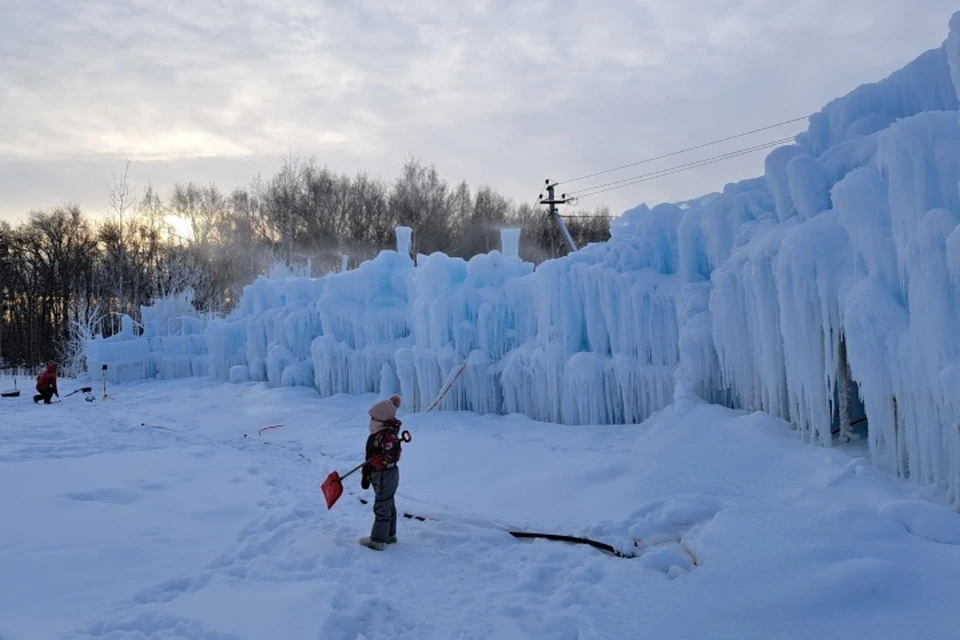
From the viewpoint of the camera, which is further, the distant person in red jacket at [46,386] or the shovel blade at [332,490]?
the distant person in red jacket at [46,386]

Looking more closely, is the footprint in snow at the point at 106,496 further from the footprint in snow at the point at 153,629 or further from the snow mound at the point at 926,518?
the snow mound at the point at 926,518

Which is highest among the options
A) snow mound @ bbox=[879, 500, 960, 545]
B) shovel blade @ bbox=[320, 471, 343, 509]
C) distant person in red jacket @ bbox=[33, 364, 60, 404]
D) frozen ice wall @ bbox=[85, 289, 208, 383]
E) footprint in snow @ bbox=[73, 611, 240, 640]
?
frozen ice wall @ bbox=[85, 289, 208, 383]

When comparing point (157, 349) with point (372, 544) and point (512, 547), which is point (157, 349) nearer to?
point (372, 544)

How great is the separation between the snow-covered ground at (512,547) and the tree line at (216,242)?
25999 millimetres

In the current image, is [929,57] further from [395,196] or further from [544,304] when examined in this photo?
[395,196]

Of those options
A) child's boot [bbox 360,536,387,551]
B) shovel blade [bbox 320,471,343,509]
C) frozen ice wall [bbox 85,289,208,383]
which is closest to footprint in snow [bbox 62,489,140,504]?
shovel blade [bbox 320,471,343,509]

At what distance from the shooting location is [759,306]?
6.25 meters

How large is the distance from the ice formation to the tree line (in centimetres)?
2022

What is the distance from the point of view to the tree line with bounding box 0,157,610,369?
33.5 m

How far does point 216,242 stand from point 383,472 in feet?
112

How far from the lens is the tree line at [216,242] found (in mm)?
33531

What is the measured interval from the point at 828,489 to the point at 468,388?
711 cm

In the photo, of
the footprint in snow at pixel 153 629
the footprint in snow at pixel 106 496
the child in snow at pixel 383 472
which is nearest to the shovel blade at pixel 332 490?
the child in snow at pixel 383 472

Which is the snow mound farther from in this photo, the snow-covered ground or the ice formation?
the ice formation
